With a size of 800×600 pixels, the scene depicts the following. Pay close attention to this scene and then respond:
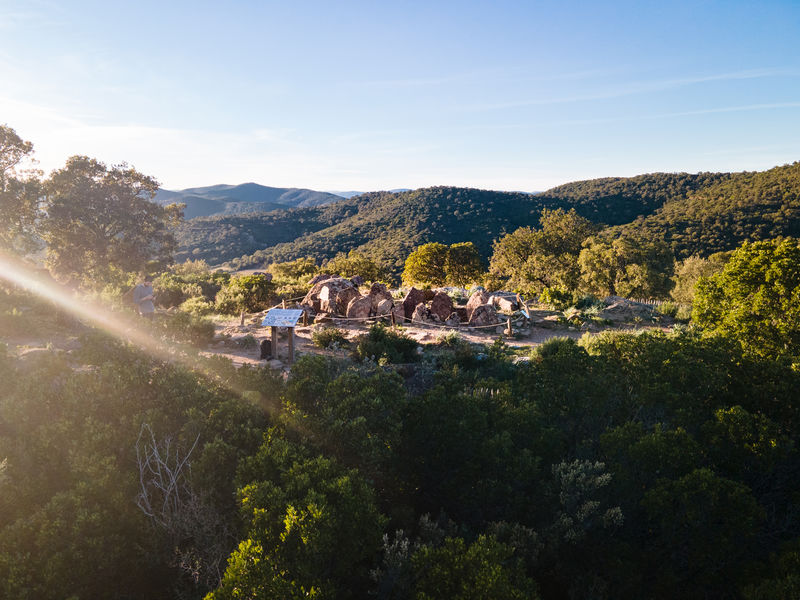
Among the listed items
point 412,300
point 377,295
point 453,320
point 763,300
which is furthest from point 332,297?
point 763,300

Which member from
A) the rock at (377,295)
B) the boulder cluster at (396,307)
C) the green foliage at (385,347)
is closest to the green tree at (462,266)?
the boulder cluster at (396,307)

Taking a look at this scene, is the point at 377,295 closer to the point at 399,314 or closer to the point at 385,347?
the point at 399,314

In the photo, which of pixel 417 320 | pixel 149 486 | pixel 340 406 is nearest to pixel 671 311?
pixel 417 320

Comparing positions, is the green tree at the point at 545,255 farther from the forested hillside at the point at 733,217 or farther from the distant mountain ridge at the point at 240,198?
the distant mountain ridge at the point at 240,198

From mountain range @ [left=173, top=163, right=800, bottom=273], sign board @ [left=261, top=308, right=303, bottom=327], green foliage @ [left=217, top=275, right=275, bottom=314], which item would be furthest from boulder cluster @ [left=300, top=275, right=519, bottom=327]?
mountain range @ [left=173, top=163, right=800, bottom=273]

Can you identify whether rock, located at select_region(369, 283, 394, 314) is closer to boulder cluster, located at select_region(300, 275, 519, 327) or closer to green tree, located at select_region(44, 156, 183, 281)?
boulder cluster, located at select_region(300, 275, 519, 327)
